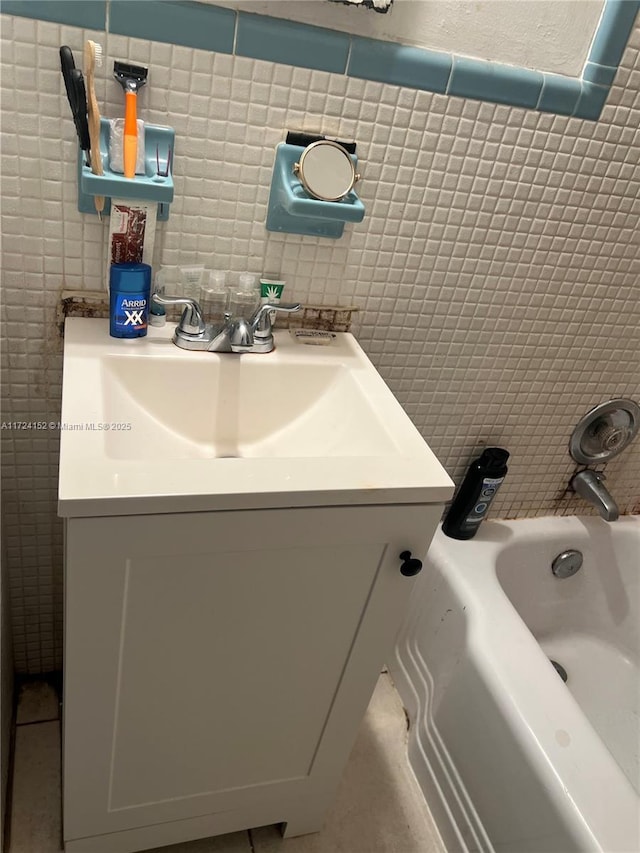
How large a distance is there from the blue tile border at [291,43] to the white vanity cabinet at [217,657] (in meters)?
0.62

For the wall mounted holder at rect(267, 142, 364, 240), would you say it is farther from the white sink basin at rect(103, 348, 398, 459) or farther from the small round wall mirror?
the white sink basin at rect(103, 348, 398, 459)

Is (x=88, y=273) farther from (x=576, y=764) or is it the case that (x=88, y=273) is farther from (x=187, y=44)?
(x=576, y=764)

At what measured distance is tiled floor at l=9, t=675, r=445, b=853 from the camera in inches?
45.8

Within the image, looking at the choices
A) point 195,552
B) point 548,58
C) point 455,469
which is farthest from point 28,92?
point 455,469

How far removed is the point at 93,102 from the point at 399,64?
1.44 feet

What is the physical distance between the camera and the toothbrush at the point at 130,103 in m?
0.82

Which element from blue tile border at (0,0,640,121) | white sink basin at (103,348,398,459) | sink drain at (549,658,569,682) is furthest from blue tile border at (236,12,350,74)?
sink drain at (549,658,569,682)

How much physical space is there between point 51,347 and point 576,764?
1.05 meters

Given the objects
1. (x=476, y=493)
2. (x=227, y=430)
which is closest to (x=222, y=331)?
(x=227, y=430)

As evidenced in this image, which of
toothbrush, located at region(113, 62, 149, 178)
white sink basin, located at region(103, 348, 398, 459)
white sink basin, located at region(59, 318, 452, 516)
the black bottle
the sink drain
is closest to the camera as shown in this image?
white sink basin, located at region(59, 318, 452, 516)

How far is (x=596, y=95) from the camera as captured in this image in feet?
3.36

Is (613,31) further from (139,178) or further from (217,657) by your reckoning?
(217,657)

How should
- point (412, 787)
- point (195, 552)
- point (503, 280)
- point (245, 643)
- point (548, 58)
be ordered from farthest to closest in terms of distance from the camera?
point (412, 787) → point (503, 280) → point (548, 58) → point (245, 643) → point (195, 552)

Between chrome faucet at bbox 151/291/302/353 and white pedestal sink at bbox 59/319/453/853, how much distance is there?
0.02 m
